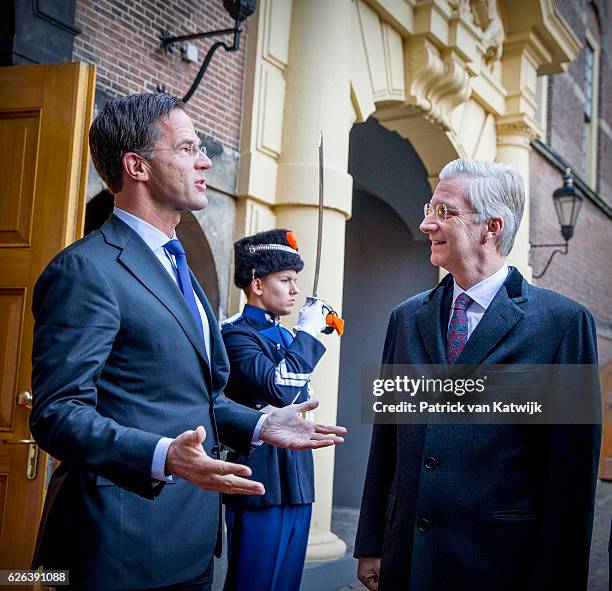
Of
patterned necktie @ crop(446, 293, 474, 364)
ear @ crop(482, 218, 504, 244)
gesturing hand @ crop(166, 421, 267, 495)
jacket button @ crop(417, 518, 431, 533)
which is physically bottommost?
jacket button @ crop(417, 518, 431, 533)

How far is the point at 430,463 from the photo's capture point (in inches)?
84.1

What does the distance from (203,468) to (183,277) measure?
706 millimetres

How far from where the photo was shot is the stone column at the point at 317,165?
5.55 metres

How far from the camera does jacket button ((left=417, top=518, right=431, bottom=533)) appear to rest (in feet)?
6.97

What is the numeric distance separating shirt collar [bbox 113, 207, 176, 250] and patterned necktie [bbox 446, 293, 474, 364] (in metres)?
0.89

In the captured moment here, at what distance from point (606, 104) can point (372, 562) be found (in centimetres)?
1382

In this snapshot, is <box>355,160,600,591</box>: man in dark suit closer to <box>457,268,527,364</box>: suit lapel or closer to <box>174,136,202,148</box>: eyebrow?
<box>457,268,527,364</box>: suit lapel

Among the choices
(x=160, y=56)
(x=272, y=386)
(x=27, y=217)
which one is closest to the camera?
(x=272, y=386)

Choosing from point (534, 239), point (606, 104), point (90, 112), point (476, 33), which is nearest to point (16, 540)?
point (90, 112)

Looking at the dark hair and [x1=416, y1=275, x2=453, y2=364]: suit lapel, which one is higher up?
the dark hair

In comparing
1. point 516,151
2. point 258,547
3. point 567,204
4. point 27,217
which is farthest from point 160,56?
point 567,204

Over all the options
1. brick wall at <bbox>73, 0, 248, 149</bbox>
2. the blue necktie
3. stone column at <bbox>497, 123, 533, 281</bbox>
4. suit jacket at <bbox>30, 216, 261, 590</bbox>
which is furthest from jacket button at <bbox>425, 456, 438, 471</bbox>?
stone column at <bbox>497, 123, 533, 281</bbox>

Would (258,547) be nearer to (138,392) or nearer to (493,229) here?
(138,392)

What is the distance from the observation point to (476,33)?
789 centimetres
